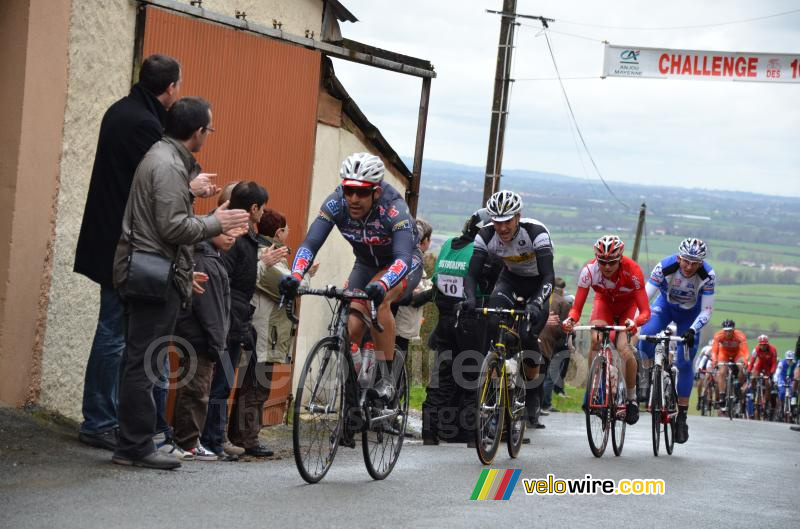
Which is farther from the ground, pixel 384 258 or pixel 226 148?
pixel 226 148

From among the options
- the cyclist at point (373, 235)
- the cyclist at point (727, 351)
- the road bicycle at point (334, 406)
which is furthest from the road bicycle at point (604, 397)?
the cyclist at point (727, 351)

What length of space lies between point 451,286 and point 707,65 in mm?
16951

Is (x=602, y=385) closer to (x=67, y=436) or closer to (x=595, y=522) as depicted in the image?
(x=595, y=522)

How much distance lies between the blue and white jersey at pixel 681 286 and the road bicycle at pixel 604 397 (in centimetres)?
196

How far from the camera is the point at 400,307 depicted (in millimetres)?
12148

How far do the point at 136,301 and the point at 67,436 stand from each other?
4.67 ft

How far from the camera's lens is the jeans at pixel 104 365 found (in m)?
8.21

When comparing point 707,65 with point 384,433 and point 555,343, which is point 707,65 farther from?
point 384,433

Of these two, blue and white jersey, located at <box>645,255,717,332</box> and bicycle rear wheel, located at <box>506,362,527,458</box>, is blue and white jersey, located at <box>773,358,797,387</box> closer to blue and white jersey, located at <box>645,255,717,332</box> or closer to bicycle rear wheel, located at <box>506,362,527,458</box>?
blue and white jersey, located at <box>645,255,717,332</box>

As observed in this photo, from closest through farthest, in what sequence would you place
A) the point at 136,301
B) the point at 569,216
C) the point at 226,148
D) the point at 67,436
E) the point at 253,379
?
1. the point at 136,301
2. the point at 67,436
3. the point at 253,379
4. the point at 226,148
5. the point at 569,216

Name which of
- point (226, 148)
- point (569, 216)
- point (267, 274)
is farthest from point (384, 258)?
point (569, 216)

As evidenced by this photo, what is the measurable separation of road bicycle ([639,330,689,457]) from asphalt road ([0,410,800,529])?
0.97m

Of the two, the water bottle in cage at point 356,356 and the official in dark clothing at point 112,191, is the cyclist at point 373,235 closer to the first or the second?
the water bottle in cage at point 356,356

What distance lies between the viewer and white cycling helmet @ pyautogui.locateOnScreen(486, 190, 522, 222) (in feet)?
34.6
